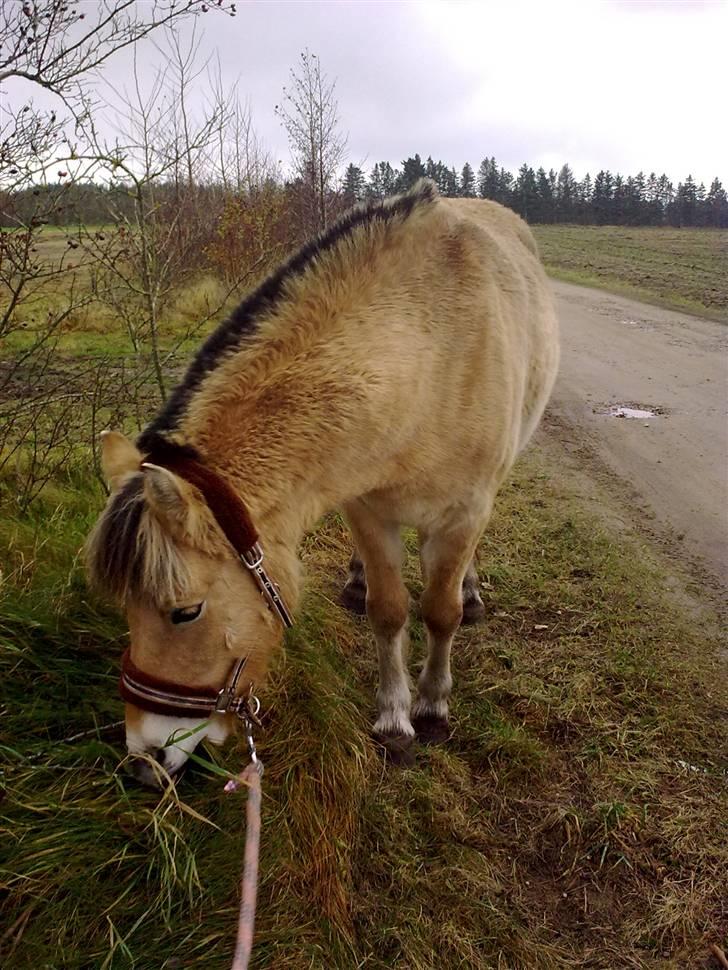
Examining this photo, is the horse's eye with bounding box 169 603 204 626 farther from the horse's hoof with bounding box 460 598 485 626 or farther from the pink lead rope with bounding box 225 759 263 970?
the horse's hoof with bounding box 460 598 485 626

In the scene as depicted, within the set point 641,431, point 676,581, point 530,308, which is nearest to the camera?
point 530,308

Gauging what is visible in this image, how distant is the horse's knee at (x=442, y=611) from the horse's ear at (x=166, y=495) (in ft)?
5.68

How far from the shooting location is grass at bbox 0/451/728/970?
76.0 inches

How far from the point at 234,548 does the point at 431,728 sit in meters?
1.83

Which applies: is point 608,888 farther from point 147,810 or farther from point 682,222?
point 682,222

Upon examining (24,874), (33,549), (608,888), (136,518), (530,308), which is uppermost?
(530,308)

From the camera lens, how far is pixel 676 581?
447 centimetres

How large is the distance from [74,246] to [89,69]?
3.28 feet

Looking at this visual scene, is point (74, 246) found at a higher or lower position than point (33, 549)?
higher

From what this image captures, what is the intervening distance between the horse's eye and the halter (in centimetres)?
19

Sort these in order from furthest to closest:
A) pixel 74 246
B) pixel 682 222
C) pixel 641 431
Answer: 1. pixel 682 222
2. pixel 641 431
3. pixel 74 246

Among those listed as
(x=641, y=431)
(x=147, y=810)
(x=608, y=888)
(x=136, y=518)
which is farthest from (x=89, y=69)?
(x=641, y=431)

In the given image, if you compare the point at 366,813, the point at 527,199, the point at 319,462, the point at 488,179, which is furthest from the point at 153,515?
the point at 488,179

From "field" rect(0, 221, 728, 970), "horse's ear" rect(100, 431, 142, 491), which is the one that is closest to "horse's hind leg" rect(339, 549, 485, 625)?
"field" rect(0, 221, 728, 970)
